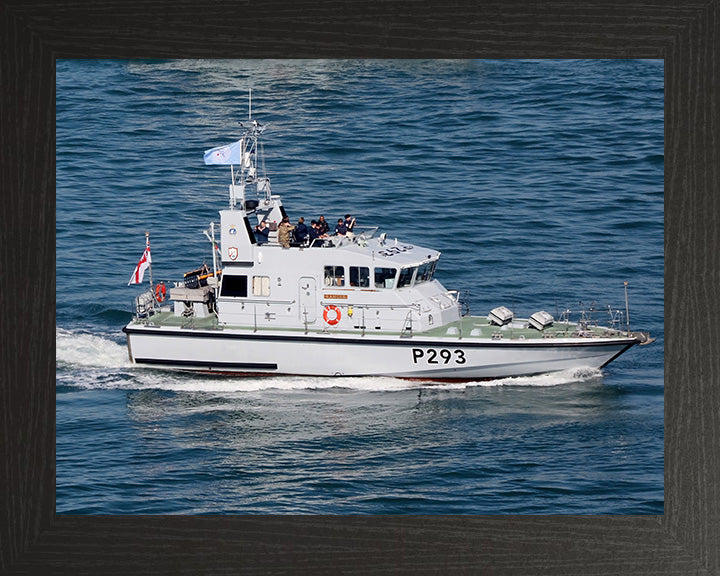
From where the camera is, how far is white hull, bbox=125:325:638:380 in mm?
23281

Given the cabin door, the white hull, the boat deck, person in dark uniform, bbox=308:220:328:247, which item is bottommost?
the white hull

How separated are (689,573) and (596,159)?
13709 millimetres

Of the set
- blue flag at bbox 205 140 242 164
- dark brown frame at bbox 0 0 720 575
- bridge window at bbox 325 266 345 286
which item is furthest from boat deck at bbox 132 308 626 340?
dark brown frame at bbox 0 0 720 575

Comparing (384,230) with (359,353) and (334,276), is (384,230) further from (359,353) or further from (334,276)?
(359,353)

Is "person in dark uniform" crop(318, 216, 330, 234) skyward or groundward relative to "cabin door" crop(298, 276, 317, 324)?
skyward

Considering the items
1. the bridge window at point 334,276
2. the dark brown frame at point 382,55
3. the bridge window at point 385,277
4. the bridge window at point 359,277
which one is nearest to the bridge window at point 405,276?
the bridge window at point 385,277

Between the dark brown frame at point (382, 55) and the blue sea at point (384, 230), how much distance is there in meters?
4.43

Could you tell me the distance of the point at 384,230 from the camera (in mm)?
26594

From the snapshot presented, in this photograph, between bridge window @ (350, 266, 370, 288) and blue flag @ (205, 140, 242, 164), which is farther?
bridge window @ (350, 266, 370, 288)

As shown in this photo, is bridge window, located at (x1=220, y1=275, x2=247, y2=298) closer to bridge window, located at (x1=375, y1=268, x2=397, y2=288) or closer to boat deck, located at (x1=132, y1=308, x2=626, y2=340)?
boat deck, located at (x1=132, y1=308, x2=626, y2=340)

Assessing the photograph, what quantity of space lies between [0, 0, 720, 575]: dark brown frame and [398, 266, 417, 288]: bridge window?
11067 mm

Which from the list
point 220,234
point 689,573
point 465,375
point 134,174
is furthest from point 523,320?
point 689,573

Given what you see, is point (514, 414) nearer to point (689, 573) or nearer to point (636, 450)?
point (636, 450)

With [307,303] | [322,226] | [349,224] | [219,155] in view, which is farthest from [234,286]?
[219,155]
